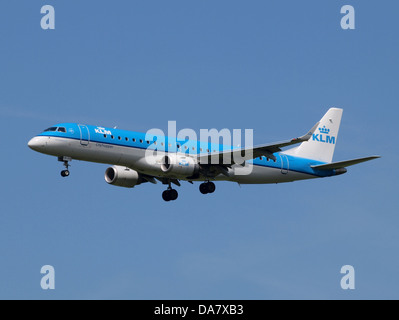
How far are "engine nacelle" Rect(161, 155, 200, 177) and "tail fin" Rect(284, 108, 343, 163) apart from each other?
10.1 meters

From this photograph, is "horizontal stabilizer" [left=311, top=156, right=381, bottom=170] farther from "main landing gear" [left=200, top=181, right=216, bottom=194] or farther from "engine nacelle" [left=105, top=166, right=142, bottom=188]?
"engine nacelle" [left=105, top=166, right=142, bottom=188]

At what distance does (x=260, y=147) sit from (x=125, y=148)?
27.4 ft

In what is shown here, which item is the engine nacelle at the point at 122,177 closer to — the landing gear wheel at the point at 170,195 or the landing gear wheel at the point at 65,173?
the landing gear wheel at the point at 170,195

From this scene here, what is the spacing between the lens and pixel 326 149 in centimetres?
6669

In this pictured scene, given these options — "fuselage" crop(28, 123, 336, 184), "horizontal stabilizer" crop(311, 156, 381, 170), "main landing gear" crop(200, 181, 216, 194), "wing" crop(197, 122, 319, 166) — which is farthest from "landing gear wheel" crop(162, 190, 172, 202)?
"horizontal stabilizer" crop(311, 156, 381, 170)

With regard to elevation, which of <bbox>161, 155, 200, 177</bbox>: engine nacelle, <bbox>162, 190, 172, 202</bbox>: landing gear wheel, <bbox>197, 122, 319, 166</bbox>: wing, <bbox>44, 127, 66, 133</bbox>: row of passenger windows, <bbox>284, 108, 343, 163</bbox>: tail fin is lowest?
<bbox>162, 190, 172, 202</bbox>: landing gear wheel

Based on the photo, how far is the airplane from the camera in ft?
178

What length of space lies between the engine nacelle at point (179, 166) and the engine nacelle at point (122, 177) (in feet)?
14.8

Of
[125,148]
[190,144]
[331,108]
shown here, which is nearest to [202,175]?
[190,144]

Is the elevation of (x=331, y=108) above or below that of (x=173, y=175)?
above

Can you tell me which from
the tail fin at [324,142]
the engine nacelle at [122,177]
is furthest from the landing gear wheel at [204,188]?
the tail fin at [324,142]

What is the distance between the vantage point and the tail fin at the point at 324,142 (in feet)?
213

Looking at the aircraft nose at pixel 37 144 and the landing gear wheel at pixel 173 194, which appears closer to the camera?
the aircraft nose at pixel 37 144

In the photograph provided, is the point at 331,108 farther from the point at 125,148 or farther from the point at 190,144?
the point at 125,148
